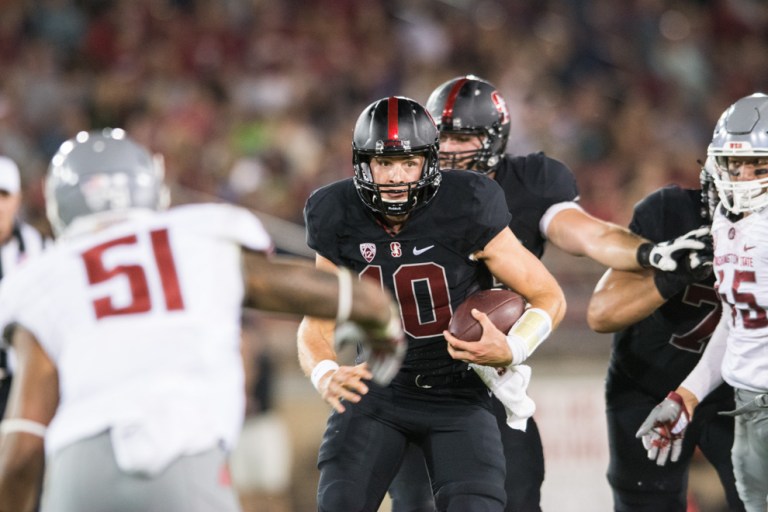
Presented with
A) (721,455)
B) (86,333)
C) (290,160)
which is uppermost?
(86,333)

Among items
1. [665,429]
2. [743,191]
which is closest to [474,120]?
[743,191]

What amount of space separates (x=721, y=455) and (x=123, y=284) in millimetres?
2666

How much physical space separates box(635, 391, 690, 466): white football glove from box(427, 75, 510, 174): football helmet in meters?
1.11

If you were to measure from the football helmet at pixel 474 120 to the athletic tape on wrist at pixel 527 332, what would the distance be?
890 mm

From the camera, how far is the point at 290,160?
27.3 ft

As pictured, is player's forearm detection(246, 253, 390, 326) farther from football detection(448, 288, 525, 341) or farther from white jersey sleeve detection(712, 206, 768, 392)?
white jersey sleeve detection(712, 206, 768, 392)

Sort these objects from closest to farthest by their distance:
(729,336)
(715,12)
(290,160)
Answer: (729,336) < (290,160) < (715,12)

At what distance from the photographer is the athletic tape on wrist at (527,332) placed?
3699 millimetres

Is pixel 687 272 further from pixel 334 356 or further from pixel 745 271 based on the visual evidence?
pixel 334 356

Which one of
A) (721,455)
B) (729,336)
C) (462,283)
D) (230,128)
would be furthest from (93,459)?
(230,128)

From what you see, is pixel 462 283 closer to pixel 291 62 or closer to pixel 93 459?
pixel 93 459

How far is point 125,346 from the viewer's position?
2621mm

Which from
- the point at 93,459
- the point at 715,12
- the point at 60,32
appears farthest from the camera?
the point at 715,12

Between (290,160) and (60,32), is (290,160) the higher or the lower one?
the lower one
